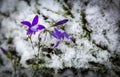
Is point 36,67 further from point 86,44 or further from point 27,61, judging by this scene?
point 86,44

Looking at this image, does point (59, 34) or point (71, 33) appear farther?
point (71, 33)

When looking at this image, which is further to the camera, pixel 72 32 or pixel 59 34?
pixel 72 32

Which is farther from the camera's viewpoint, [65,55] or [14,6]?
[14,6]

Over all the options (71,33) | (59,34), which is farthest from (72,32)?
(59,34)

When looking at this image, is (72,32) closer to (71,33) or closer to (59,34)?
(71,33)

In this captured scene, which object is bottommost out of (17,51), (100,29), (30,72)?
(30,72)

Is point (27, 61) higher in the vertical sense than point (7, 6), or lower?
lower

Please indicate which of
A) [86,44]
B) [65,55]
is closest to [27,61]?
[65,55]
